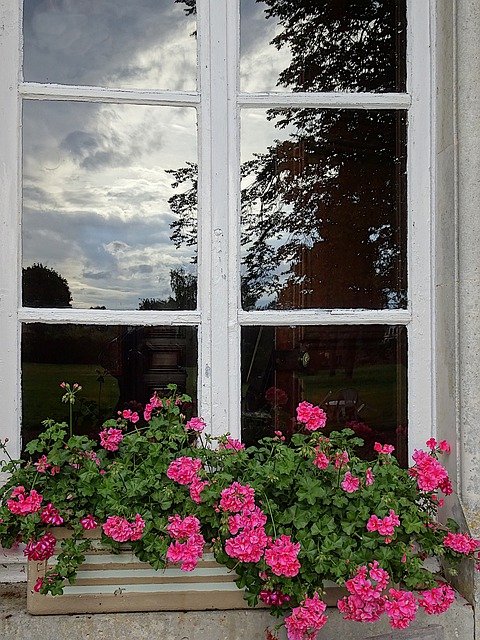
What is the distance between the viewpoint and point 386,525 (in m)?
1.60

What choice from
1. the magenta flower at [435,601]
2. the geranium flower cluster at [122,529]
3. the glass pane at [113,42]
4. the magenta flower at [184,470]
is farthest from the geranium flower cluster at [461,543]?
the glass pane at [113,42]

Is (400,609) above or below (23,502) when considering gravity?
below

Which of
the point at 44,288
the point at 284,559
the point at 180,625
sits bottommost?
the point at 180,625

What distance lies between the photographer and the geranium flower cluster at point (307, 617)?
1.56 metres

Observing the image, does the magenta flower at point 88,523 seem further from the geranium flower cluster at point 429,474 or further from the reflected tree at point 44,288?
the geranium flower cluster at point 429,474

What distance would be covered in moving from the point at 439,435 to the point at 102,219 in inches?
44.8

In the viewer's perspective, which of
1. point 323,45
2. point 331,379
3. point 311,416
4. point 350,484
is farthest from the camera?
point 323,45

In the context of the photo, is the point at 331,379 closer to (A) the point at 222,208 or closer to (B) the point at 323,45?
(A) the point at 222,208

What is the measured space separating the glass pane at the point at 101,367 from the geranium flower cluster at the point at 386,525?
585mm

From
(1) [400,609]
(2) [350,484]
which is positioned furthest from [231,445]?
(1) [400,609]

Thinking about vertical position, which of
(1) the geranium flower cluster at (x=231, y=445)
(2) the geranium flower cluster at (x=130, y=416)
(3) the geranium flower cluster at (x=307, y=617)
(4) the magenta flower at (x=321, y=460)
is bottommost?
(3) the geranium flower cluster at (x=307, y=617)

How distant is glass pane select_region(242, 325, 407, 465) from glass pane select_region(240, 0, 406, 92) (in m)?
0.71

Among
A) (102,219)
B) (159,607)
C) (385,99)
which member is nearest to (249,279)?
(102,219)

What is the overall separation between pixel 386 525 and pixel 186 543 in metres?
0.46
